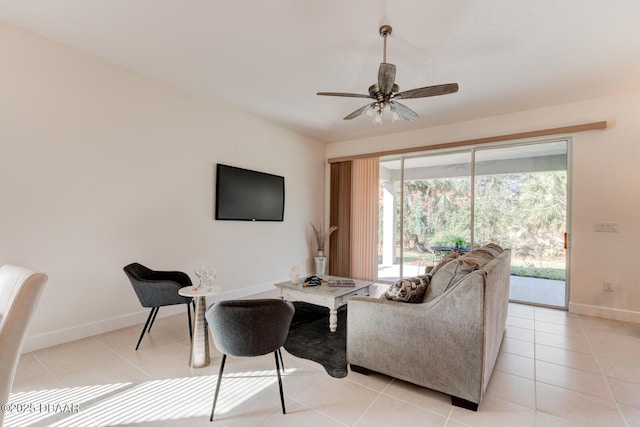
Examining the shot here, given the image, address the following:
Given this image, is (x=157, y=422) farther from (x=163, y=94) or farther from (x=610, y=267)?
(x=610, y=267)

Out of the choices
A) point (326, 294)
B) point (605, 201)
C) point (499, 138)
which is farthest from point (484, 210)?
point (326, 294)

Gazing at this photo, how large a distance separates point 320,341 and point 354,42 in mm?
2814

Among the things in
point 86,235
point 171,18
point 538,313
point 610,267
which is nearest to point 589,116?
point 610,267

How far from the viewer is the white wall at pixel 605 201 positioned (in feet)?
11.8

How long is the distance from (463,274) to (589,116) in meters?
3.57

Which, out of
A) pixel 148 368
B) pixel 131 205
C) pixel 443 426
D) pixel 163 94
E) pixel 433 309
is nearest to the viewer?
pixel 443 426

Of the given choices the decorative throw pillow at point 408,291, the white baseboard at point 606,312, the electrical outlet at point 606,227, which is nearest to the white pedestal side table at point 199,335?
the decorative throw pillow at point 408,291

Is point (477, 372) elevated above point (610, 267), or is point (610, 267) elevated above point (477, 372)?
point (610, 267)

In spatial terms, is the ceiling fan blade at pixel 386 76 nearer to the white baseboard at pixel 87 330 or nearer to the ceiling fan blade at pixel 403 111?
the ceiling fan blade at pixel 403 111

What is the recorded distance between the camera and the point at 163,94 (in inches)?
137

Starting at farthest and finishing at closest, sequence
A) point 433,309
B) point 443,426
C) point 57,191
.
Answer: point 57,191 → point 433,309 → point 443,426

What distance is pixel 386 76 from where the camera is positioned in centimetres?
234

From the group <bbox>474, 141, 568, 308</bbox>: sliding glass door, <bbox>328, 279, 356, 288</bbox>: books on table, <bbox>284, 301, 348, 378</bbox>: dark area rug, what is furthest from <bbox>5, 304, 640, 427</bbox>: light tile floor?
<bbox>474, 141, 568, 308</bbox>: sliding glass door

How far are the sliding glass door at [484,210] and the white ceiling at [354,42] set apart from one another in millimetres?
971
